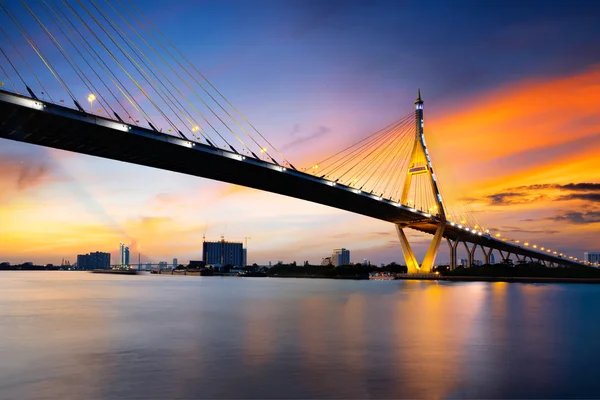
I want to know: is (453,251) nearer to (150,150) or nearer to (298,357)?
(150,150)

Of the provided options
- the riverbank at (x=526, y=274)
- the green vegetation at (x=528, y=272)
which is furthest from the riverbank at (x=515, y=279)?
the green vegetation at (x=528, y=272)

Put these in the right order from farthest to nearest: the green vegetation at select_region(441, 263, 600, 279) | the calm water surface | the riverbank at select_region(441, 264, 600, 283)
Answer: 1. the green vegetation at select_region(441, 263, 600, 279)
2. the riverbank at select_region(441, 264, 600, 283)
3. the calm water surface

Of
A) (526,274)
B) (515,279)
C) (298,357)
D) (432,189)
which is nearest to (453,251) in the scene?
(526,274)

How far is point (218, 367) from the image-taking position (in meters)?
11.1

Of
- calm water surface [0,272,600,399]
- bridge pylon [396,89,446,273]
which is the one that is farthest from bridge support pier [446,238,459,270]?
calm water surface [0,272,600,399]

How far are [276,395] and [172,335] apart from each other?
8565 mm

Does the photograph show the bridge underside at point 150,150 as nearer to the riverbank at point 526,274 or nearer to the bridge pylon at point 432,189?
the bridge pylon at point 432,189

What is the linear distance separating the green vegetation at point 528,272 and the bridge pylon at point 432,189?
8990 mm

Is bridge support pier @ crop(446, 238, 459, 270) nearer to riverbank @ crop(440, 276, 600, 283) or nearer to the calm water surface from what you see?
riverbank @ crop(440, 276, 600, 283)

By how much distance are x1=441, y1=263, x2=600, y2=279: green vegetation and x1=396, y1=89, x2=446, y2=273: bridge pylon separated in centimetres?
899

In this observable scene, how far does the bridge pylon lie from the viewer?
7231cm

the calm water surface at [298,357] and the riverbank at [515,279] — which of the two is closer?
the calm water surface at [298,357]

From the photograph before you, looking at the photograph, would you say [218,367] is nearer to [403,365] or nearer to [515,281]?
[403,365]

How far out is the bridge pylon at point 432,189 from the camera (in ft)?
237
